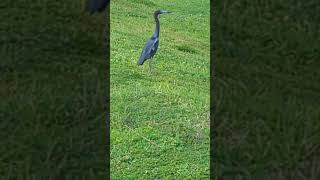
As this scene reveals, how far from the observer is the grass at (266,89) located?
995 centimetres

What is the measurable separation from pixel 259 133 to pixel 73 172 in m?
3.10

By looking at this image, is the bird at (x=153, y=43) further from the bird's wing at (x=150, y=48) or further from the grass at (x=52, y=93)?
the grass at (x=52, y=93)

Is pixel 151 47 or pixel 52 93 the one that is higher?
pixel 151 47

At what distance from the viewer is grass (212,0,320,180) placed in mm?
9945

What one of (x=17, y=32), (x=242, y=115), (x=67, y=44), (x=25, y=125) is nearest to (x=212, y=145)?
(x=242, y=115)

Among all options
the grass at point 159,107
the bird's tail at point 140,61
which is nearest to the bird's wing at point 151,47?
the bird's tail at point 140,61

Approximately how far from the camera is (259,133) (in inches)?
414

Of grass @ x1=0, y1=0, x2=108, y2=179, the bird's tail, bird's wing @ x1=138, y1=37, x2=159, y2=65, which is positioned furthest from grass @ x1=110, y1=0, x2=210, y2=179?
bird's wing @ x1=138, y1=37, x2=159, y2=65

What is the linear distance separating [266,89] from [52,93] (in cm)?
395

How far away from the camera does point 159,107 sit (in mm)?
10570

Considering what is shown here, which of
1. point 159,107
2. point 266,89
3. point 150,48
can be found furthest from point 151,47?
point 266,89

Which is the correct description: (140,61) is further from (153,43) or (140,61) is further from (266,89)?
(266,89)

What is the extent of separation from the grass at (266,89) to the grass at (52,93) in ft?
6.45

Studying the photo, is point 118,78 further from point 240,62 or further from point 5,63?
point 240,62
